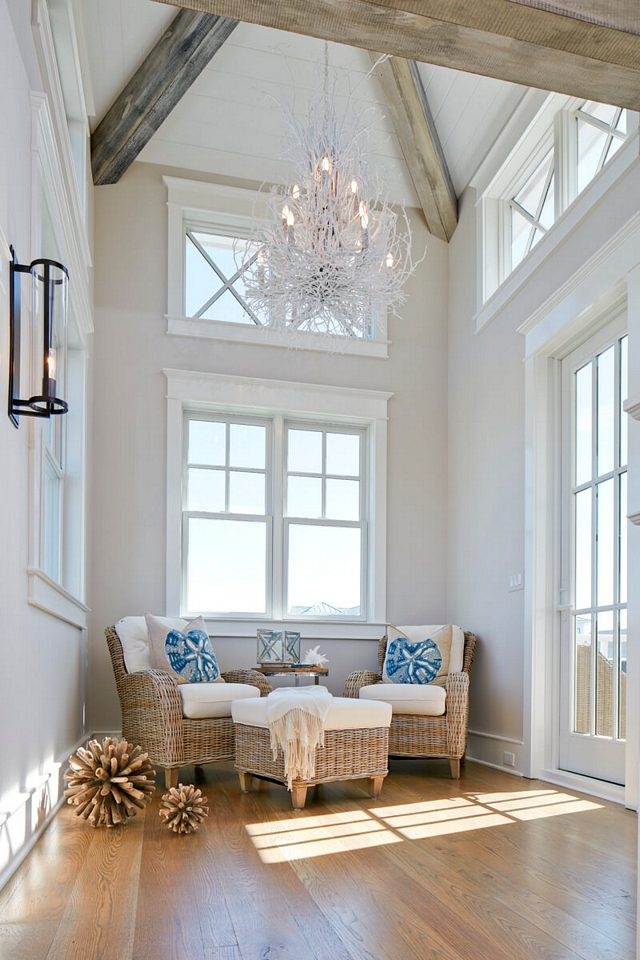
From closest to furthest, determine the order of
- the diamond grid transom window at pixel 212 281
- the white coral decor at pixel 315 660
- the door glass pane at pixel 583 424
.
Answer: the door glass pane at pixel 583 424
the white coral decor at pixel 315 660
the diamond grid transom window at pixel 212 281

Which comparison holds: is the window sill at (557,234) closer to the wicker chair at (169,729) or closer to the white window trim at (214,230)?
the white window trim at (214,230)

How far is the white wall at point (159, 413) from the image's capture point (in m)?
5.41

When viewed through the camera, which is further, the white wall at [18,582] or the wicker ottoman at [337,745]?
the wicker ottoman at [337,745]

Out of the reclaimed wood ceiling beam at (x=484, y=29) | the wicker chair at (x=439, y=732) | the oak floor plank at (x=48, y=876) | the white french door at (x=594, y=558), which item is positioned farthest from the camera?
the wicker chair at (x=439, y=732)

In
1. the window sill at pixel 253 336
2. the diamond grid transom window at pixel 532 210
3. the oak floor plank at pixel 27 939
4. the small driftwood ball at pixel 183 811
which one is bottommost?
the small driftwood ball at pixel 183 811

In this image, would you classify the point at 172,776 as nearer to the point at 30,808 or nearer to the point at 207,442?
the point at 30,808

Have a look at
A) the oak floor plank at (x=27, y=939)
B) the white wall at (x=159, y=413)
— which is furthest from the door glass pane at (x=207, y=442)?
the oak floor plank at (x=27, y=939)

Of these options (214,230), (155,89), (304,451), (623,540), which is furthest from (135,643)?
(155,89)

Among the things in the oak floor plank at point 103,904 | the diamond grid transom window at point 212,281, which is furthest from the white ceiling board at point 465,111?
the oak floor plank at point 103,904

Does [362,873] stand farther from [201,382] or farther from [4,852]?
[201,382]

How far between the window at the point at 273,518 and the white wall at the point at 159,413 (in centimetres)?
25

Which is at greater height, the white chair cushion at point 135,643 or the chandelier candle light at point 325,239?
the chandelier candle light at point 325,239

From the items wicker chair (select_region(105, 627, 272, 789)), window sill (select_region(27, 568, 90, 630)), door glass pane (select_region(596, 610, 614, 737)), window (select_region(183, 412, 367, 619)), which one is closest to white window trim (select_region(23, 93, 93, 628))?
window sill (select_region(27, 568, 90, 630))

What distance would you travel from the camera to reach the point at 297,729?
359 centimetres
